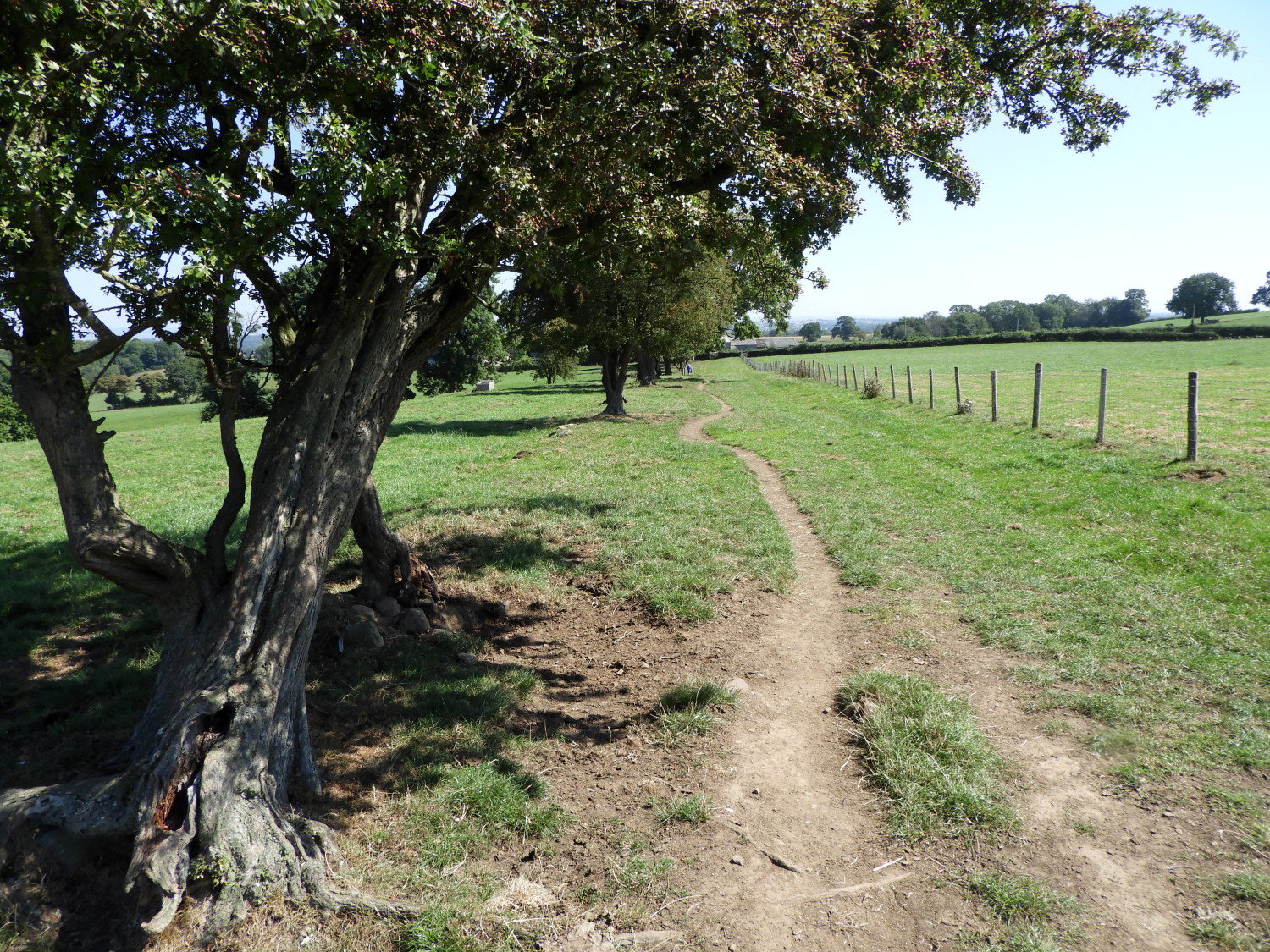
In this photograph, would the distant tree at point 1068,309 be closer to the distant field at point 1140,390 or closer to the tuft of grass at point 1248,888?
the distant field at point 1140,390

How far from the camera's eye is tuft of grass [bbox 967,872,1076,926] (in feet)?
12.0

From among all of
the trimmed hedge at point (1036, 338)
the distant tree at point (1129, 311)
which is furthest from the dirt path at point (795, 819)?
the distant tree at point (1129, 311)

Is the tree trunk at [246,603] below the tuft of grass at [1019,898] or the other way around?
the other way around

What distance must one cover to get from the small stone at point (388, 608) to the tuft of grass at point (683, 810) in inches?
145

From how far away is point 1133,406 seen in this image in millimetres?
23234

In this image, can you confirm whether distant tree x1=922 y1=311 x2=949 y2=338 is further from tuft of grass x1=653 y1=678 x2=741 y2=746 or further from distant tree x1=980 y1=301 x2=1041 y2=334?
tuft of grass x1=653 y1=678 x2=741 y2=746

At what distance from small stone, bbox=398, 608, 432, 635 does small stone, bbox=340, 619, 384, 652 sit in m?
0.33

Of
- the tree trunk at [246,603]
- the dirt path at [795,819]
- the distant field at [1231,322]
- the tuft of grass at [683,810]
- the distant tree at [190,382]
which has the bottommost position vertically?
the dirt path at [795,819]

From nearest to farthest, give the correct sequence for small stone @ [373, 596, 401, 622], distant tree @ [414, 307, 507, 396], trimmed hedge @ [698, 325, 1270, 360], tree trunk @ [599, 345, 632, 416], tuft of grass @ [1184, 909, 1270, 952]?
tuft of grass @ [1184, 909, 1270, 952]
small stone @ [373, 596, 401, 622]
tree trunk @ [599, 345, 632, 416]
distant tree @ [414, 307, 507, 396]
trimmed hedge @ [698, 325, 1270, 360]

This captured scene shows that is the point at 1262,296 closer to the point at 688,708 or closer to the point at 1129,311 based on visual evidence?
the point at 1129,311

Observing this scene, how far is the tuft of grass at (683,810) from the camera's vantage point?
455cm

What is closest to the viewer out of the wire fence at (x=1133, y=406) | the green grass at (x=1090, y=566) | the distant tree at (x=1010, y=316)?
the green grass at (x=1090, y=566)

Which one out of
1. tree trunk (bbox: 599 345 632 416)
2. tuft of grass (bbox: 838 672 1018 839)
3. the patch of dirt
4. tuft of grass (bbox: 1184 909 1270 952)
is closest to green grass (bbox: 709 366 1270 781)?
the patch of dirt

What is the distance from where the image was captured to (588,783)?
4961 mm
